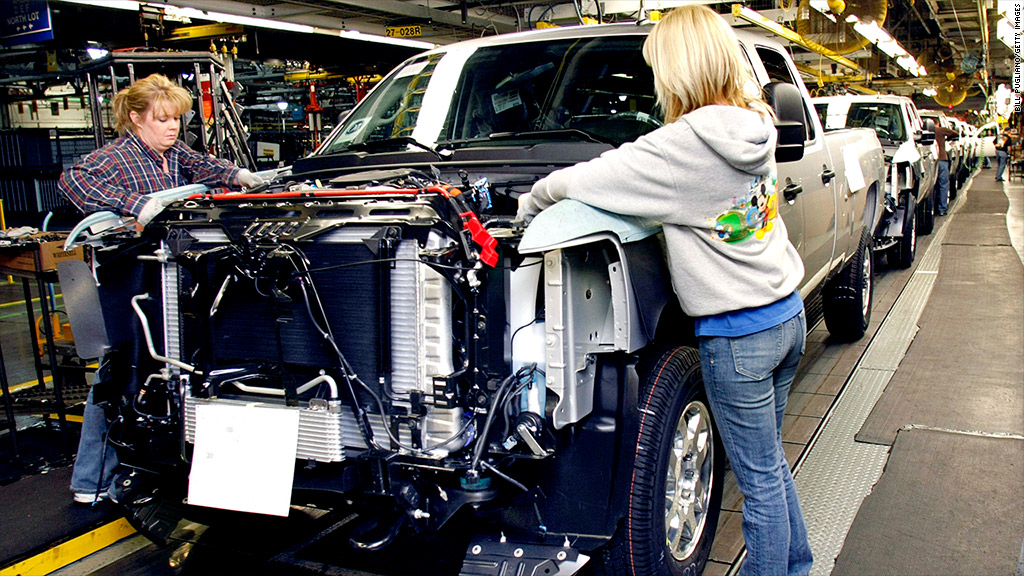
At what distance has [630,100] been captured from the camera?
12.1 ft

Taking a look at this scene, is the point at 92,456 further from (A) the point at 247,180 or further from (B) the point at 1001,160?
(B) the point at 1001,160

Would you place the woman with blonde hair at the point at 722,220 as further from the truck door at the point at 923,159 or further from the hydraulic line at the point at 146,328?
the truck door at the point at 923,159

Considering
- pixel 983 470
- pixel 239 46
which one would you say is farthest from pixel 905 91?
pixel 983 470

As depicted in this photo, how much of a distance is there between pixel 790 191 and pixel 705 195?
1730 millimetres

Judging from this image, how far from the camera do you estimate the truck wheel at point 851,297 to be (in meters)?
6.30

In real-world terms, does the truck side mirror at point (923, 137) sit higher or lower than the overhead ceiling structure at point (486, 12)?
lower

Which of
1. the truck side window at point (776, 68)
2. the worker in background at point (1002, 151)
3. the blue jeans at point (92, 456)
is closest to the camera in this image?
the blue jeans at point (92, 456)

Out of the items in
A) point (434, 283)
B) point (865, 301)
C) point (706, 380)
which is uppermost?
point (434, 283)

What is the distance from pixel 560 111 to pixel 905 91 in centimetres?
3437

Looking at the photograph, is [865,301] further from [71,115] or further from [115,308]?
[71,115]

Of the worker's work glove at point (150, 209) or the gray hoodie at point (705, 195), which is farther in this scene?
the worker's work glove at point (150, 209)

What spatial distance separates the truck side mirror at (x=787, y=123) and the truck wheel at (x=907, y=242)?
283 inches

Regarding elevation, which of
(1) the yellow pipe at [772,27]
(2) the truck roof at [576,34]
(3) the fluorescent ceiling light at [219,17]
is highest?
(3) the fluorescent ceiling light at [219,17]

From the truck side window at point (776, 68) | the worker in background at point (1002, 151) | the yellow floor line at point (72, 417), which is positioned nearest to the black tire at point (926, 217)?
the truck side window at point (776, 68)
